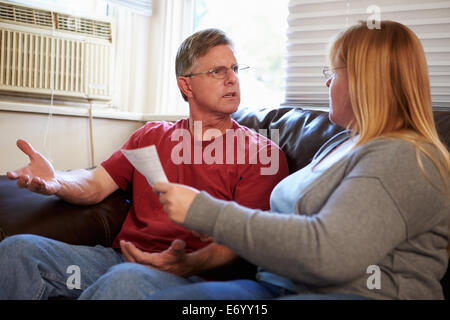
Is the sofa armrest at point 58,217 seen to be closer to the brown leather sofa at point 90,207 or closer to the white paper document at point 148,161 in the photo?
the brown leather sofa at point 90,207

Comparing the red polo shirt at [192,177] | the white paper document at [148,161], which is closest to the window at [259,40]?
the red polo shirt at [192,177]

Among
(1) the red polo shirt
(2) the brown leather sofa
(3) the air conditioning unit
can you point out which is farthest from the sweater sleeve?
(3) the air conditioning unit

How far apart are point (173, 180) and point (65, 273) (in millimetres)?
431

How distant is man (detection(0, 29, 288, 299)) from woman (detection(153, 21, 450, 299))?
0.92 ft

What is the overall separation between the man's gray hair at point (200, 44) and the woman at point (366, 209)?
0.58 meters

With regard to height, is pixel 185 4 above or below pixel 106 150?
above

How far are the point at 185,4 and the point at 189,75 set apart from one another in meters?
1.35

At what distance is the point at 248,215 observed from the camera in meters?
0.82

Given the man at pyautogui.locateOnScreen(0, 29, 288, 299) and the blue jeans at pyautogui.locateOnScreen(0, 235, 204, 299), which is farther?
the man at pyautogui.locateOnScreen(0, 29, 288, 299)

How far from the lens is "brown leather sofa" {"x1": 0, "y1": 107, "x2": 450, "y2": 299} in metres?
1.35

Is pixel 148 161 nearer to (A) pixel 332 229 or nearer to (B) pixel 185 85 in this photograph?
(A) pixel 332 229

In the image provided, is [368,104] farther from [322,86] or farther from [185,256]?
[322,86]

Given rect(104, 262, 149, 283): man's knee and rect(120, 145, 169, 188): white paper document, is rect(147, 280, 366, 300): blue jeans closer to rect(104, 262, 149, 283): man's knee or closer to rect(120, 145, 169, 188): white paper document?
rect(104, 262, 149, 283): man's knee
